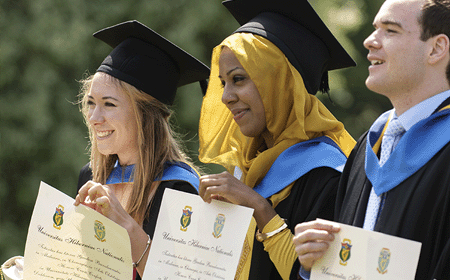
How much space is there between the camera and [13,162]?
23.5ft

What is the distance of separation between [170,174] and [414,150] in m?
1.50

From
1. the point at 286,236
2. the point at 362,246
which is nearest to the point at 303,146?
the point at 286,236

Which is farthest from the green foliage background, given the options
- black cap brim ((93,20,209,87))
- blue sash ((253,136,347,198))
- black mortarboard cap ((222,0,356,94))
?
blue sash ((253,136,347,198))

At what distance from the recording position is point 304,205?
7.91 feet

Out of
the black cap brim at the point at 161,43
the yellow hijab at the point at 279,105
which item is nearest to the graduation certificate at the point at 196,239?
the yellow hijab at the point at 279,105

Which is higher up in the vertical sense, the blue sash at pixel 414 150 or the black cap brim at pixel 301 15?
the black cap brim at pixel 301 15

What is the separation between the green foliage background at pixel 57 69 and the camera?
7070 millimetres

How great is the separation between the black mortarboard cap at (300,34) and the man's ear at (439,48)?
93 centimetres

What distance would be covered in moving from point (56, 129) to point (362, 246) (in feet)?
20.0

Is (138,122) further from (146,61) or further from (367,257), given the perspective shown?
(367,257)

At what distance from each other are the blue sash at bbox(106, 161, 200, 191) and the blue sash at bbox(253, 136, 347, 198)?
0.49m

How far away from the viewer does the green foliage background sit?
7070mm

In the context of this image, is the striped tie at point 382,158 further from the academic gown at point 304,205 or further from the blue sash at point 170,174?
the blue sash at point 170,174

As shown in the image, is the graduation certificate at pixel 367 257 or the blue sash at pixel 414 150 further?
the blue sash at pixel 414 150
